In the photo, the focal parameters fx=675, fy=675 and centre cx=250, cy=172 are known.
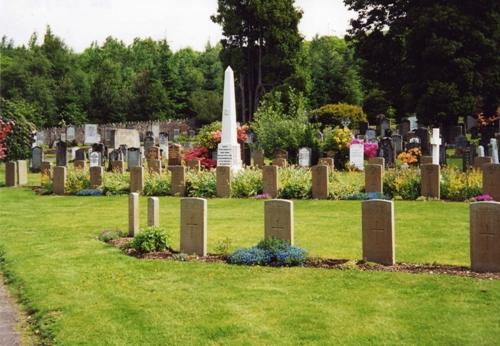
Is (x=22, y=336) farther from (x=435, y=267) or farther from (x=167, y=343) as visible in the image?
(x=435, y=267)

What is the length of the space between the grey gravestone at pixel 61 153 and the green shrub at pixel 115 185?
8.50 meters

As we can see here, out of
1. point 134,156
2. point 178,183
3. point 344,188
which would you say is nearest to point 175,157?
point 134,156

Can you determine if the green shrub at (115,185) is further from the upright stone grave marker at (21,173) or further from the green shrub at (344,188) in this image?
the green shrub at (344,188)

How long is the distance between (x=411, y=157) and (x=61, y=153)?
621 inches

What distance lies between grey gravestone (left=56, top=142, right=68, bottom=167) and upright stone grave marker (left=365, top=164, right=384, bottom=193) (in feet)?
A: 54.2

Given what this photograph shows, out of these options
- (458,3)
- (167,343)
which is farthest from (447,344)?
(458,3)

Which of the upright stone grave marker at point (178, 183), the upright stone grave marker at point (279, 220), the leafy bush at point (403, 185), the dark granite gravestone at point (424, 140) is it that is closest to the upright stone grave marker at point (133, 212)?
the upright stone grave marker at point (279, 220)

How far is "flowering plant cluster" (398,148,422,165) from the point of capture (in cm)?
2614

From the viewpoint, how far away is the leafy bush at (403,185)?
61.9 ft

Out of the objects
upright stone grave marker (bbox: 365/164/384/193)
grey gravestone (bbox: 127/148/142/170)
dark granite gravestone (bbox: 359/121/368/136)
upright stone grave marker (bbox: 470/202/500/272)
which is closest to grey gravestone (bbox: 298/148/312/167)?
grey gravestone (bbox: 127/148/142/170)

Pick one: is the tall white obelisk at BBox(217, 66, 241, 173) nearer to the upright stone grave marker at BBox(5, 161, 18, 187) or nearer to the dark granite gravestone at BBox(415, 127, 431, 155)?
the upright stone grave marker at BBox(5, 161, 18, 187)

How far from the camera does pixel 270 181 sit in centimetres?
2017

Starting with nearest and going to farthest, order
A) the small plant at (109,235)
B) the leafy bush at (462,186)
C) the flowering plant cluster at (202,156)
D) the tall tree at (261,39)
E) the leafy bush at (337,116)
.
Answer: the small plant at (109,235)
the leafy bush at (462,186)
the flowering plant cluster at (202,156)
the leafy bush at (337,116)
the tall tree at (261,39)

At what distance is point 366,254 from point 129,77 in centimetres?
6913
